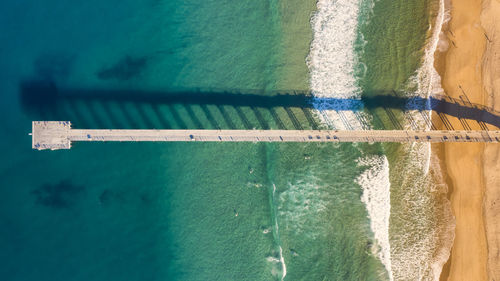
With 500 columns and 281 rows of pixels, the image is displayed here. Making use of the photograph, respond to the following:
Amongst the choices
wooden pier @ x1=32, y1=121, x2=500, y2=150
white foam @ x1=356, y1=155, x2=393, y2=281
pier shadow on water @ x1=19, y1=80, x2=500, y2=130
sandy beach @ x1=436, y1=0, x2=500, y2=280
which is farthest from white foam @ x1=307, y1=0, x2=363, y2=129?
sandy beach @ x1=436, y1=0, x2=500, y2=280

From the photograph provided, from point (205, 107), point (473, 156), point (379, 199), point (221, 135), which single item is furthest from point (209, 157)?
point (473, 156)

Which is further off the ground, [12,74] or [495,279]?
[12,74]

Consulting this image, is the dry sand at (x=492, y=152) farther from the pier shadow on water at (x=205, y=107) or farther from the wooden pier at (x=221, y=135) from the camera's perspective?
the pier shadow on water at (x=205, y=107)

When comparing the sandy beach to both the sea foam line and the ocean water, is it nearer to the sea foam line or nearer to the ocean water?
the ocean water

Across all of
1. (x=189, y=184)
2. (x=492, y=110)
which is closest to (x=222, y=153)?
(x=189, y=184)

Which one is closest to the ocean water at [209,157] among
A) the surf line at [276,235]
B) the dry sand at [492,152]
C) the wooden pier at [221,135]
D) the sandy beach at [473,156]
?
the surf line at [276,235]

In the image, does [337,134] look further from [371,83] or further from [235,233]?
[235,233]
